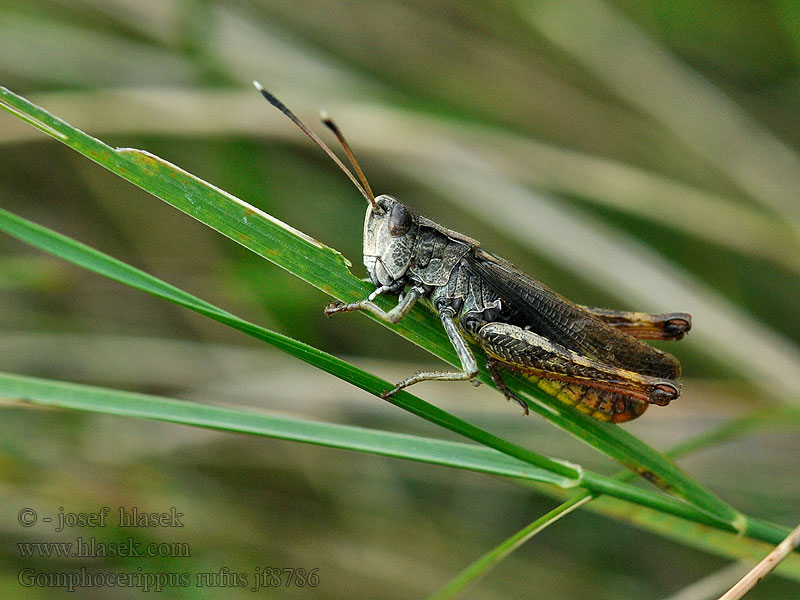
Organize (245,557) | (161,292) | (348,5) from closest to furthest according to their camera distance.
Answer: (161,292) → (245,557) → (348,5)

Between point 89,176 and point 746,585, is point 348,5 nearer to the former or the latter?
point 89,176

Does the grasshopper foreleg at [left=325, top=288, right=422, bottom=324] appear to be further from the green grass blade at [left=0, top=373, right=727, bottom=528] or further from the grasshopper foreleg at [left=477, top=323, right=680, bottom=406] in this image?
the green grass blade at [left=0, top=373, right=727, bottom=528]

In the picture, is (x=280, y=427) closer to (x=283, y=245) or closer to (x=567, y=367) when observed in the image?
(x=283, y=245)

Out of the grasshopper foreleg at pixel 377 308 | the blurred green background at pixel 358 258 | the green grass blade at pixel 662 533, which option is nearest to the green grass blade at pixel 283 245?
the grasshopper foreleg at pixel 377 308

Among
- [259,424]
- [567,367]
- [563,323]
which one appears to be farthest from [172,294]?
[563,323]

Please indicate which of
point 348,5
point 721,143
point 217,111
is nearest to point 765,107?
point 721,143

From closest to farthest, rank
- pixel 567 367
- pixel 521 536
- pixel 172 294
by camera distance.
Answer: pixel 172 294 < pixel 521 536 < pixel 567 367

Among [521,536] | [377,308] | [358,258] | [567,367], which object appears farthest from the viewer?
[358,258]
